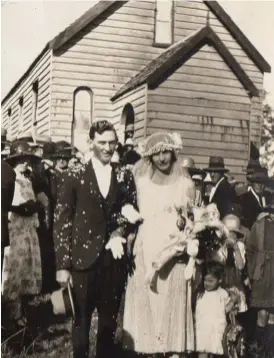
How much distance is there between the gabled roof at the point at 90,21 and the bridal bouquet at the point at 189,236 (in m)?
1.14

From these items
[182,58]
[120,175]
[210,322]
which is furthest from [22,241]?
[182,58]

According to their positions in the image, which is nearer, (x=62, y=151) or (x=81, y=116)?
(x=62, y=151)

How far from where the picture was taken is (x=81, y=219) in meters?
2.26

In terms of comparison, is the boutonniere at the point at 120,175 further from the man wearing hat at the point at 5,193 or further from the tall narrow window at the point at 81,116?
the tall narrow window at the point at 81,116

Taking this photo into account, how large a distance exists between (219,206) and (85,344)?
4.44ft

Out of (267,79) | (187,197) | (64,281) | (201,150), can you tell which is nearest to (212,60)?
(201,150)

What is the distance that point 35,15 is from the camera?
2.79 m

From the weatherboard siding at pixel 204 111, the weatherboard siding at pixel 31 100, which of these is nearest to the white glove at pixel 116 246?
the weatherboard siding at pixel 31 100

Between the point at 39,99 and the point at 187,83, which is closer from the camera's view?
the point at 39,99

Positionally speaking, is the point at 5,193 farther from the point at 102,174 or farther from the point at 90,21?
the point at 90,21

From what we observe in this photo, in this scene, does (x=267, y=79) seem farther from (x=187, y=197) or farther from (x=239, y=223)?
(x=187, y=197)

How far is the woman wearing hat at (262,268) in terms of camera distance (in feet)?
9.66

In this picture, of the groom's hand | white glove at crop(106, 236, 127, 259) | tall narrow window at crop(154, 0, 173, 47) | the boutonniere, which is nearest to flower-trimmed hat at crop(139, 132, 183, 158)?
the boutonniere

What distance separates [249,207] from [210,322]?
103 cm
